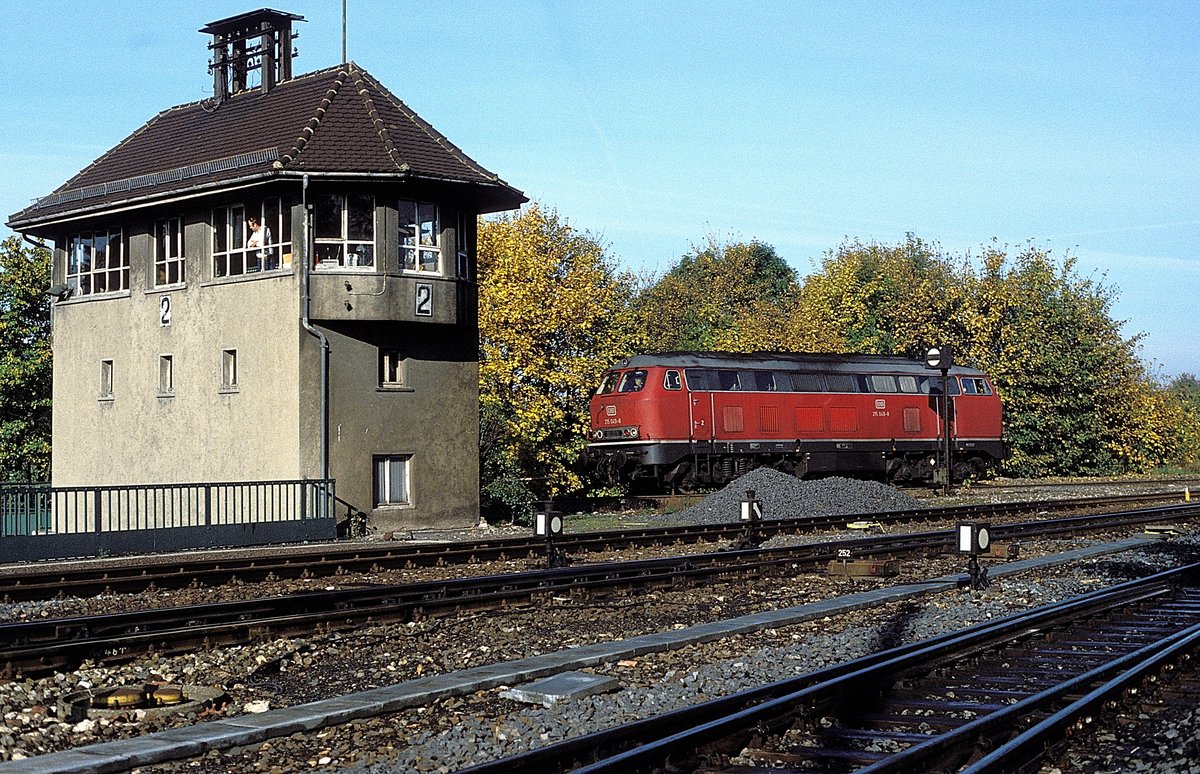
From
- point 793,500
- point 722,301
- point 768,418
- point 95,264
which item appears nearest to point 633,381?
point 768,418

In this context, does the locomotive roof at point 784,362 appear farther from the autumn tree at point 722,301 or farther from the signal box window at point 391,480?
the autumn tree at point 722,301

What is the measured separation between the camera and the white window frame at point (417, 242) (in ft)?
93.1

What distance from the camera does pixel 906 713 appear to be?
8836mm

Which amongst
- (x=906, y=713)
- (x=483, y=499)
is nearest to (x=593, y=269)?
(x=483, y=499)

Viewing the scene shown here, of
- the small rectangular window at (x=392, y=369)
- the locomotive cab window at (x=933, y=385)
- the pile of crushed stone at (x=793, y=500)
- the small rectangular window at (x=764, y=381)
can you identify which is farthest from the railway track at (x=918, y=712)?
the locomotive cab window at (x=933, y=385)

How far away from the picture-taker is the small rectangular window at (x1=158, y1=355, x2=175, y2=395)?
3042cm

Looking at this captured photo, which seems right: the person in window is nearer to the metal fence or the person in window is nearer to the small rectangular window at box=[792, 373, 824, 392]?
the metal fence

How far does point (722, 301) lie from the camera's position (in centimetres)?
7425

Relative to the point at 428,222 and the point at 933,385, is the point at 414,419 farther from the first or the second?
the point at 933,385

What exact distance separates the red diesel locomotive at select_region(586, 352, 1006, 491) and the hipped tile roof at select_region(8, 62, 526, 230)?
7.04 m

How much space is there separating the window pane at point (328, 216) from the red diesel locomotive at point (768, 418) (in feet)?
33.2

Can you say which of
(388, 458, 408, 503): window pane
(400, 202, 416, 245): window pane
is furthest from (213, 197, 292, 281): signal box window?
(388, 458, 408, 503): window pane

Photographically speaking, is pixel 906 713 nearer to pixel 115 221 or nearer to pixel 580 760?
pixel 580 760

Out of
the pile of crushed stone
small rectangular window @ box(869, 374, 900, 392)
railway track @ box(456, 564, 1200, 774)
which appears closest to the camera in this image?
railway track @ box(456, 564, 1200, 774)
